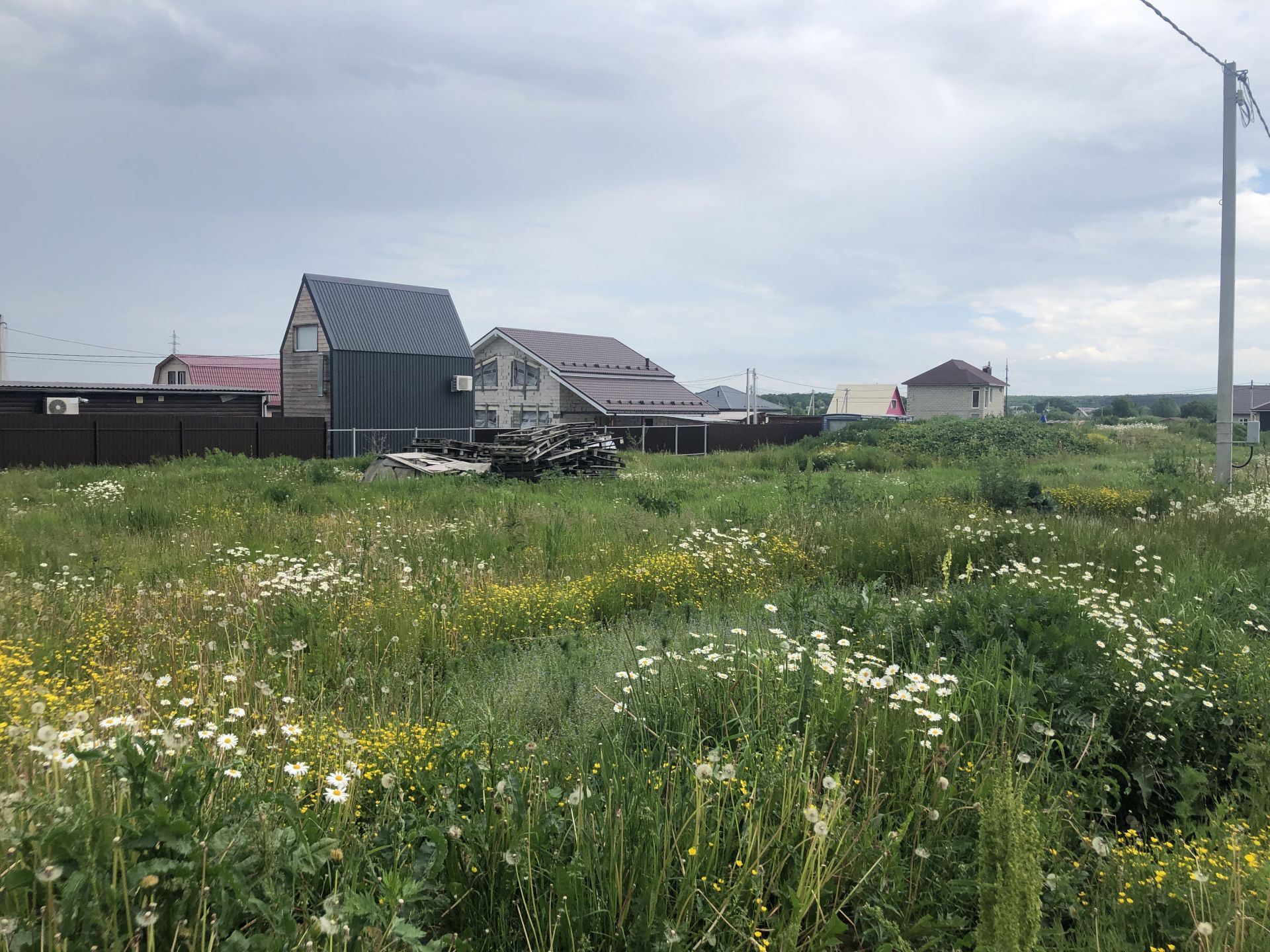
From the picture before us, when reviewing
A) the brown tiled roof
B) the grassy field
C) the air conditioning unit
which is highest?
the brown tiled roof

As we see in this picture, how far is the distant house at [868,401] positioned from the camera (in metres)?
81.0

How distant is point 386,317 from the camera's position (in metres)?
35.8

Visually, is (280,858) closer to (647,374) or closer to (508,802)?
(508,802)

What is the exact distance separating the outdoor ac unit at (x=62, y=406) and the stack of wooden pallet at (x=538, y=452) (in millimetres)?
13423

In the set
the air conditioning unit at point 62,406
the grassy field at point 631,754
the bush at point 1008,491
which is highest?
the air conditioning unit at point 62,406

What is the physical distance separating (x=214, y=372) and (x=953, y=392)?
57.2 meters

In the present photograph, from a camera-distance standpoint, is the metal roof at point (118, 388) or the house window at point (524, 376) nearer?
the metal roof at point (118, 388)

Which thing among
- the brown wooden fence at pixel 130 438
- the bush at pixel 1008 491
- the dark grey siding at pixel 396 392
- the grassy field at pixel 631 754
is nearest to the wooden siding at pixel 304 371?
the dark grey siding at pixel 396 392

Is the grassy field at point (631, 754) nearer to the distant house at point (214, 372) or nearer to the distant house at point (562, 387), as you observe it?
the distant house at point (562, 387)

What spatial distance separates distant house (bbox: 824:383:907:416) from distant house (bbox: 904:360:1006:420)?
20.5ft

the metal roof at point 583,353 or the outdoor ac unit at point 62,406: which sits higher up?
the metal roof at point 583,353

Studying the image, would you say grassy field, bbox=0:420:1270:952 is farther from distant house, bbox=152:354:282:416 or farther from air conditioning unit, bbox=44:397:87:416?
distant house, bbox=152:354:282:416

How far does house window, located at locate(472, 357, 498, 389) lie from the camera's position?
4388 cm

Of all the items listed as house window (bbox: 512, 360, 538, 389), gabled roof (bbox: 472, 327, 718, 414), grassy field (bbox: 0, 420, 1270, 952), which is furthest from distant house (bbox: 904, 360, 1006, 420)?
grassy field (bbox: 0, 420, 1270, 952)
